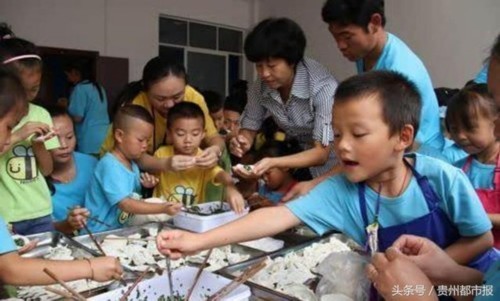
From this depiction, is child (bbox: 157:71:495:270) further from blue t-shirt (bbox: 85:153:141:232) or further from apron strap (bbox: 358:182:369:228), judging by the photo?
blue t-shirt (bbox: 85:153:141:232)

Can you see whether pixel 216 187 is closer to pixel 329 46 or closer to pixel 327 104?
pixel 327 104

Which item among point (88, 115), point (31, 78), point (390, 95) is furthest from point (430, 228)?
point (88, 115)

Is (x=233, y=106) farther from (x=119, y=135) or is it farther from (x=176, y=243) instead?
(x=176, y=243)

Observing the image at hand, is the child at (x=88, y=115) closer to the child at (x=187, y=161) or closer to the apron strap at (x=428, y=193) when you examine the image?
the child at (x=187, y=161)

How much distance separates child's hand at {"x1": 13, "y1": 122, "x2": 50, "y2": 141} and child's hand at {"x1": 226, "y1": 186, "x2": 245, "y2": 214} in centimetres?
A: 78

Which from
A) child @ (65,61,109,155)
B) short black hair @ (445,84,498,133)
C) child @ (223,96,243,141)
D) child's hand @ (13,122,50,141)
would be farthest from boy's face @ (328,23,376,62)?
child @ (65,61,109,155)

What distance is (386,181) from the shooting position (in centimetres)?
121

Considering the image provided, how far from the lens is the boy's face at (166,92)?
2232 millimetres

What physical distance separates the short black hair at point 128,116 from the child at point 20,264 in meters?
0.87

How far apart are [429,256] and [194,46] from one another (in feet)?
23.7

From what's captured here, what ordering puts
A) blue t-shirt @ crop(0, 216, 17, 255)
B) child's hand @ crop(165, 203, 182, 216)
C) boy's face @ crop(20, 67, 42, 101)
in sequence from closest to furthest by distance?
1. blue t-shirt @ crop(0, 216, 17, 255)
2. boy's face @ crop(20, 67, 42, 101)
3. child's hand @ crop(165, 203, 182, 216)

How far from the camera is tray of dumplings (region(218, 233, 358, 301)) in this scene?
122cm

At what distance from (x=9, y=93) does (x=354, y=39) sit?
47.5 inches

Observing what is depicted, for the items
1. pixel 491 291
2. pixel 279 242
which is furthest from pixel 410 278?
pixel 279 242
